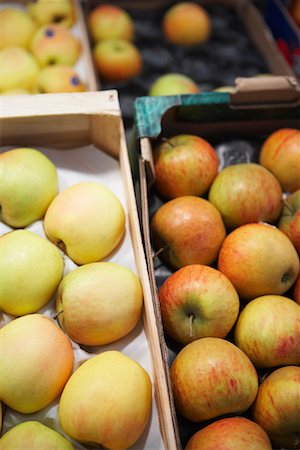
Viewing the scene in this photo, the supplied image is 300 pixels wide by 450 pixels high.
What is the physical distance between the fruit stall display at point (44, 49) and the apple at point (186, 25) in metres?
0.34

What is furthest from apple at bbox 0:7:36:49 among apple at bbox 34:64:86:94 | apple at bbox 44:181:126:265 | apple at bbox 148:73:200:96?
apple at bbox 44:181:126:265

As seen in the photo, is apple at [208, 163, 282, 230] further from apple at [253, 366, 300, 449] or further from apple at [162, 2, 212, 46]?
apple at [162, 2, 212, 46]

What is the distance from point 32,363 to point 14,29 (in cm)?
116

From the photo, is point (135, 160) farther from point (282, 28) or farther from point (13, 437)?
point (282, 28)

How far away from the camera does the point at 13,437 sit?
2.28 ft

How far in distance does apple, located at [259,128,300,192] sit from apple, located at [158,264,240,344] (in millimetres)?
351

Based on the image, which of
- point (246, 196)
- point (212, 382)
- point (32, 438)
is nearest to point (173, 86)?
point (246, 196)

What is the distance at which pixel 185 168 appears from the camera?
104 centimetres

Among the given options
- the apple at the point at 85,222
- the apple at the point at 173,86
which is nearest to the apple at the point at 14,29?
Result: the apple at the point at 173,86

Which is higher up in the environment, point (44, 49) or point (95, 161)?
point (44, 49)

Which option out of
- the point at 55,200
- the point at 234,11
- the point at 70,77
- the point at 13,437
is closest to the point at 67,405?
the point at 13,437

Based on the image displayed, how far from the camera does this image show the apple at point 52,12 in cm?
155

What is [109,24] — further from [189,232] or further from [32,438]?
[32,438]

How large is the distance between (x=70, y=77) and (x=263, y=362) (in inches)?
37.3
